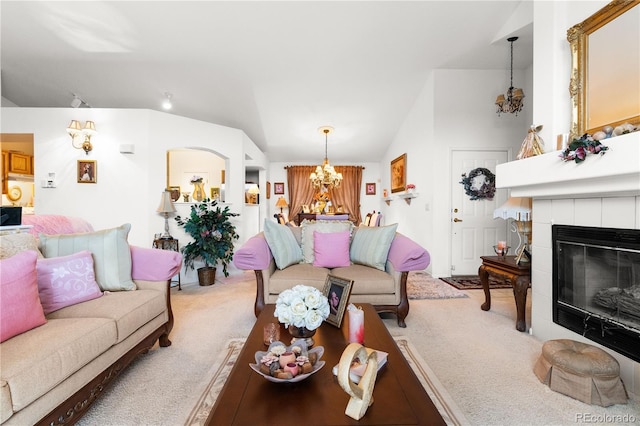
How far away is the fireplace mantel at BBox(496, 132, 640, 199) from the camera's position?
1.43 m

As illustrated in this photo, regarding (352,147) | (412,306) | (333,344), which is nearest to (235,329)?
(333,344)

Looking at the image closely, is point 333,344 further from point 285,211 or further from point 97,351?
point 285,211

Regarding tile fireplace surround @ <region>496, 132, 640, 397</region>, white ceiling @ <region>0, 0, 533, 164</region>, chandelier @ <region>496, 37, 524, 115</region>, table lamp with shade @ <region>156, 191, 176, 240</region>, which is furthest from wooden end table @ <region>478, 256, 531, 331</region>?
table lamp with shade @ <region>156, 191, 176, 240</region>

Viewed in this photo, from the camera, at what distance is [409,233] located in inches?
214

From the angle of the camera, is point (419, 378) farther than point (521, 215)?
No

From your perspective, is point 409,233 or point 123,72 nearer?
point 123,72

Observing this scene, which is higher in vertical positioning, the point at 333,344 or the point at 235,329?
the point at 333,344

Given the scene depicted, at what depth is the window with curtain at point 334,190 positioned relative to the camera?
8.33 metres

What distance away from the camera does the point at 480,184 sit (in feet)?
14.0

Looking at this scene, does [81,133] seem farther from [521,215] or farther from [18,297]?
[521,215]

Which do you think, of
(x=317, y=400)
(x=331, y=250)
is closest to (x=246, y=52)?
(x=331, y=250)

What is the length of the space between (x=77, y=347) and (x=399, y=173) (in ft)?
18.8

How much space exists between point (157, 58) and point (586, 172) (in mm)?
4688

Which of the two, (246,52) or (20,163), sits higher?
(246,52)
